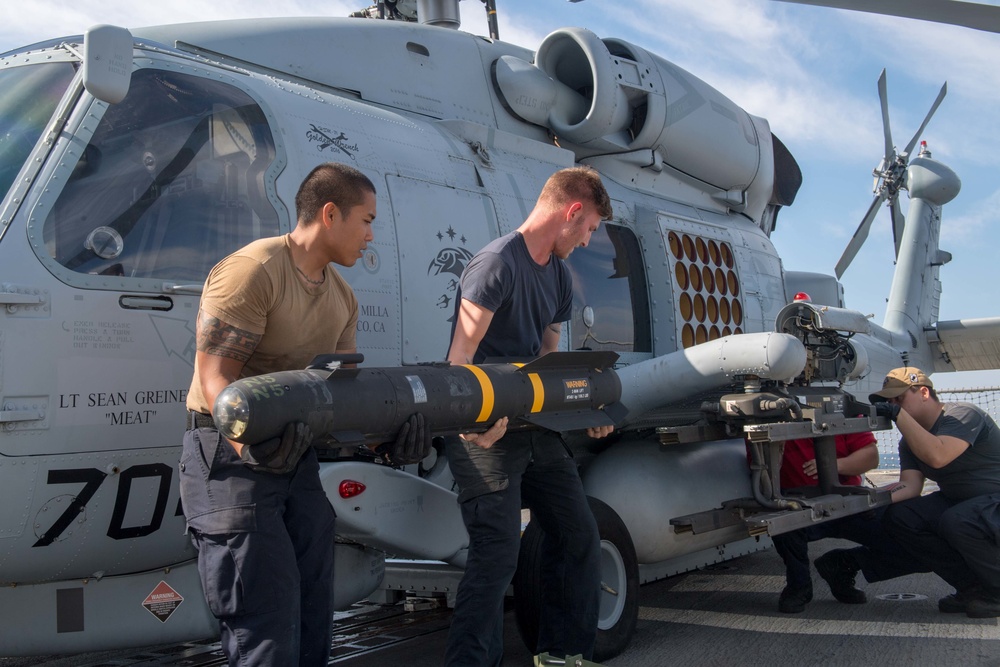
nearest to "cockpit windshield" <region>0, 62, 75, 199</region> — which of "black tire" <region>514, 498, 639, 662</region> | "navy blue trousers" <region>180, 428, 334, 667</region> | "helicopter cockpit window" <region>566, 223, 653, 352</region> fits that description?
"navy blue trousers" <region>180, 428, 334, 667</region>

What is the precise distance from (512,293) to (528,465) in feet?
2.06

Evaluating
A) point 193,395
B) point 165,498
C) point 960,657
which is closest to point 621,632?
point 960,657

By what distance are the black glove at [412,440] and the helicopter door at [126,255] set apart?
99cm

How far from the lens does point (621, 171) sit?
6.03 metres

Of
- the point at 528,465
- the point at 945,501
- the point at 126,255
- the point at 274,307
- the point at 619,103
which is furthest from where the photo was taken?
the point at 619,103

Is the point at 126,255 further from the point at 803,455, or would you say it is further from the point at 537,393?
the point at 803,455

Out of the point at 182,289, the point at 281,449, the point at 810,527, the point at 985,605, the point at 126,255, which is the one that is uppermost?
the point at 126,255

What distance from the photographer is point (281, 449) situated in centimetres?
238

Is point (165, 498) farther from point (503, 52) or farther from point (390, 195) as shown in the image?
point (503, 52)

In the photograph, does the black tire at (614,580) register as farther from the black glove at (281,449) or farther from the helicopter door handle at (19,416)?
the helicopter door handle at (19,416)

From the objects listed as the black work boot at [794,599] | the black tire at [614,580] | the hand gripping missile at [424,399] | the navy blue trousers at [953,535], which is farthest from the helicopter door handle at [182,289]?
the navy blue trousers at [953,535]

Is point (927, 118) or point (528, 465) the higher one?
point (927, 118)

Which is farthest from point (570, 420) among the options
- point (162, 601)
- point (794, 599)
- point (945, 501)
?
point (945, 501)

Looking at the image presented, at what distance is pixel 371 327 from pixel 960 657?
284 cm
